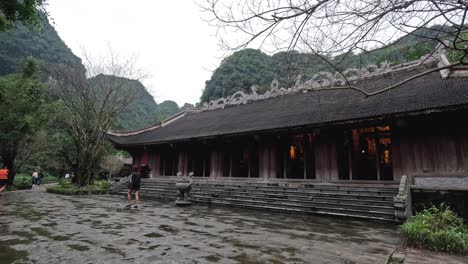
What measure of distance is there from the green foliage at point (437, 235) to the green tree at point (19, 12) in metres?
9.98

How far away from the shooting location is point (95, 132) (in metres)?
17.2

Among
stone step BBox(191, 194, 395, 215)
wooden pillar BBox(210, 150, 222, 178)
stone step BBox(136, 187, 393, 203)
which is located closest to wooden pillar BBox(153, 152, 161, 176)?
wooden pillar BBox(210, 150, 222, 178)

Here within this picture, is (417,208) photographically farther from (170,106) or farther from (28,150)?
(170,106)

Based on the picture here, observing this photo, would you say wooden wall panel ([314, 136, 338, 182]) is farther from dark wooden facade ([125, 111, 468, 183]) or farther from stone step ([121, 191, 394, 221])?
stone step ([121, 191, 394, 221])

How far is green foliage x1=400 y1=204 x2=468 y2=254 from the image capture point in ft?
14.9

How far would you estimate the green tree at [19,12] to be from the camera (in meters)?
6.61

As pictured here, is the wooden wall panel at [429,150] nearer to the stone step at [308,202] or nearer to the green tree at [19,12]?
the stone step at [308,202]

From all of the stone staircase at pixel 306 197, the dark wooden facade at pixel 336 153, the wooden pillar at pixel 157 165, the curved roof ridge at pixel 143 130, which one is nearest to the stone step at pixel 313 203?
the stone staircase at pixel 306 197

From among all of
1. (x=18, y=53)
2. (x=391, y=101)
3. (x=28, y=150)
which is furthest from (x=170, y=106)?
(x=391, y=101)

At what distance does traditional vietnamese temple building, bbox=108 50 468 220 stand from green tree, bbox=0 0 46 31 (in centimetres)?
748

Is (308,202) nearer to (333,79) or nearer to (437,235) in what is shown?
(437,235)

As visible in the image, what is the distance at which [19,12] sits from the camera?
700 cm

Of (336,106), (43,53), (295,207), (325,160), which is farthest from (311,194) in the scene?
(43,53)

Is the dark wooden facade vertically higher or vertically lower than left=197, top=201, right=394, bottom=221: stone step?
higher
